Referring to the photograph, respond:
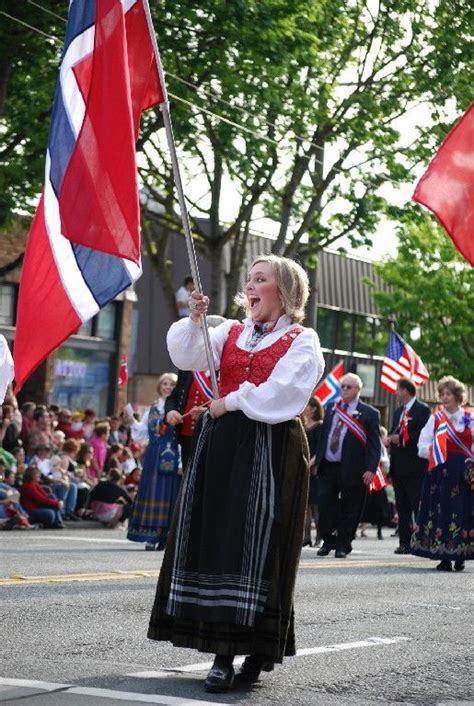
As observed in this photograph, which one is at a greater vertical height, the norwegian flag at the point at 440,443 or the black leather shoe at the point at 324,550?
the norwegian flag at the point at 440,443

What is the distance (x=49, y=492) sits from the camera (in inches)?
824

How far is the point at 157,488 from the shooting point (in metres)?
16.4

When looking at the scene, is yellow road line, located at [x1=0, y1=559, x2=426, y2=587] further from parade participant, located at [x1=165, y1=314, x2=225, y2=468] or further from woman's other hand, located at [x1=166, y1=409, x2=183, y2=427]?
parade participant, located at [x1=165, y1=314, x2=225, y2=468]

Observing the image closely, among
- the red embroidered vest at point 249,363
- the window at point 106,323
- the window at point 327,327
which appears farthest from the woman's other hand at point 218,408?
the window at point 327,327

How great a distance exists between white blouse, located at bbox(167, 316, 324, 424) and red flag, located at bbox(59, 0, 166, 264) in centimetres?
49

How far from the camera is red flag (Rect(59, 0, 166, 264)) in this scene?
24.9 ft

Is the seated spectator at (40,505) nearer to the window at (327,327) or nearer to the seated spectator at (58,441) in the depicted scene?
the seated spectator at (58,441)

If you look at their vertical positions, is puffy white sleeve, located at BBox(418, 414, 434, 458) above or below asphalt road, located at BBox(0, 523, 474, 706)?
above

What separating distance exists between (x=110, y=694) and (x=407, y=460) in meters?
12.6

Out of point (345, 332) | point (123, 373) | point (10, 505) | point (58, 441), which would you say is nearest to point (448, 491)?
point (10, 505)

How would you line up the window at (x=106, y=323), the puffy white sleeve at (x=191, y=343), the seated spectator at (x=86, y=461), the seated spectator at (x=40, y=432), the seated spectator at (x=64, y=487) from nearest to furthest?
the puffy white sleeve at (x=191, y=343) → the seated spectator at (x=64, y=487) → the seated spectator at (x=40, y=432) → the seated spectator at (x=86, y=461) → the window at (x=106, y=323)

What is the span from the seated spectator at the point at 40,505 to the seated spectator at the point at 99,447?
273 cm

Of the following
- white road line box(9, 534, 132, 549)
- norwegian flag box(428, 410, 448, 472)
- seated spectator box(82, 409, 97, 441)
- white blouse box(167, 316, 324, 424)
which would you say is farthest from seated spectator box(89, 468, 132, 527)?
white blouse box(167, 316, 324, 424)

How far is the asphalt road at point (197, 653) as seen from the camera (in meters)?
6.78
